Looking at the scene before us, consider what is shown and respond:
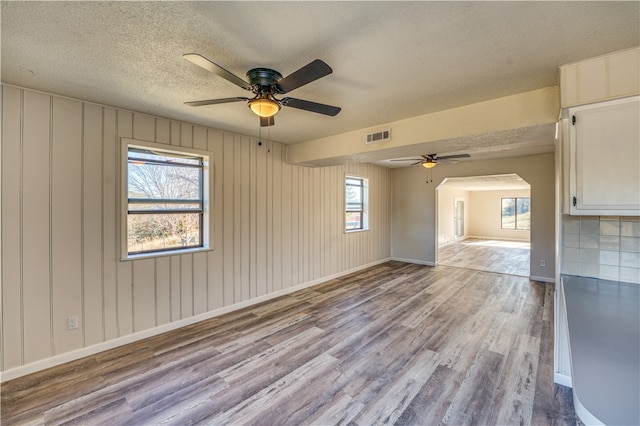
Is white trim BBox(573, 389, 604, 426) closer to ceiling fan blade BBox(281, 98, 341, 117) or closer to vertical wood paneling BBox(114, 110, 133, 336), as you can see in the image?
ceiling fan blade BBox(281, 98, 341, 117)

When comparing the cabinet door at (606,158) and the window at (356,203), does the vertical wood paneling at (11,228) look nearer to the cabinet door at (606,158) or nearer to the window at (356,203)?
the cabinet door at (606,158)

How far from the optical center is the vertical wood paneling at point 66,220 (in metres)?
2.55

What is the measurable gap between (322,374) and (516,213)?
12.6m

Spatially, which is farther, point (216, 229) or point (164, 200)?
point (216, 229)

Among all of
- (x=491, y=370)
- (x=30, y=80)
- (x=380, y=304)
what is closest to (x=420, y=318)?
(x=380, y=304)

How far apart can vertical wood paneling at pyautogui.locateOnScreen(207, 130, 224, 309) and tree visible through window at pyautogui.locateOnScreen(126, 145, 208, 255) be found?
0.16 metres

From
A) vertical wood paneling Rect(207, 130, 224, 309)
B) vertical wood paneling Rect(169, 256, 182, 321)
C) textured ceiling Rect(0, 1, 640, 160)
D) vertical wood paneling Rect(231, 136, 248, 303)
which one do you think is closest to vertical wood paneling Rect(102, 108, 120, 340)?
textured ceiling Rect(0, 1, 640, 160)

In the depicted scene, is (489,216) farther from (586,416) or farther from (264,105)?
(586,416)

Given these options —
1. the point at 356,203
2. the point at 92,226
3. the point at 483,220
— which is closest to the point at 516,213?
the point at 483,220

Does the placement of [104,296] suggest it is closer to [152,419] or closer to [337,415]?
[152,419]

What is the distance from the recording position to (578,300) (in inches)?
67.1

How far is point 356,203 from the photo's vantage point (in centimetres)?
641

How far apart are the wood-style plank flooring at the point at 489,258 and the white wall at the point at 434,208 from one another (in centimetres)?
63

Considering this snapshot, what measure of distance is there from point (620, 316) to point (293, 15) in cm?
246
